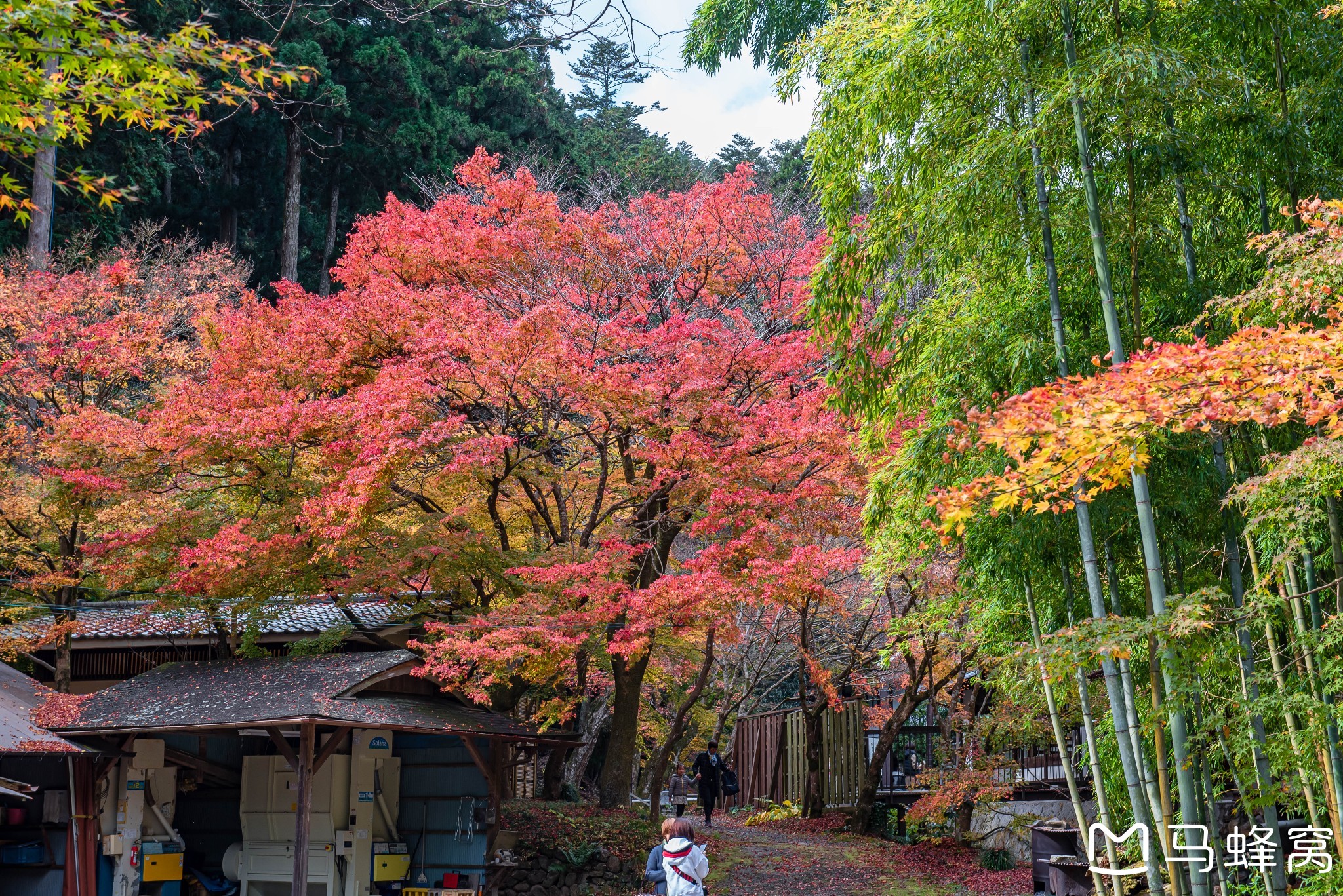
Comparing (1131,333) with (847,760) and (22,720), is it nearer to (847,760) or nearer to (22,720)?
(22,720)

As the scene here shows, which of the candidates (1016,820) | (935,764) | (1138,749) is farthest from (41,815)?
(935,764)

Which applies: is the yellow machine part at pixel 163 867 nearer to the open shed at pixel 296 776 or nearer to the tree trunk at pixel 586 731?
the open shed at pixel 296 776

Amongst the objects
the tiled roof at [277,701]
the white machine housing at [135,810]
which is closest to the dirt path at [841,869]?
the tiled roof at [277,701]

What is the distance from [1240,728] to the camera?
5.53 metres

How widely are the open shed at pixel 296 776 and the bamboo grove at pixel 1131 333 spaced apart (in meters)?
6.01

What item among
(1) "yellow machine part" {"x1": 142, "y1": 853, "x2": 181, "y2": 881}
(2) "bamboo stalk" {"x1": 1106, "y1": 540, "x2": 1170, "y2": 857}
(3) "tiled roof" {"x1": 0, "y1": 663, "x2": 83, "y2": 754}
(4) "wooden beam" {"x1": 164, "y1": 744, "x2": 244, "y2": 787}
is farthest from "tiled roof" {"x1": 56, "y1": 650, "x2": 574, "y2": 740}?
(2) "bamboo stalk" {"x1": 1106, "y1": 540, "x2": 1170, "y2": 857}

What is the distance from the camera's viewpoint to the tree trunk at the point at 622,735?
12828 millimetres

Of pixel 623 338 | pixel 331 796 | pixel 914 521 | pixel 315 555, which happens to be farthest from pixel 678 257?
pixel 331 796

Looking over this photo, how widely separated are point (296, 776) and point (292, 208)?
1429 cm

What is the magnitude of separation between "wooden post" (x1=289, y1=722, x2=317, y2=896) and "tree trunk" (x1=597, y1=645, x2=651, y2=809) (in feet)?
12.5

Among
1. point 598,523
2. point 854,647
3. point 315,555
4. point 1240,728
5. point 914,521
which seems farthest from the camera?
point 854,647

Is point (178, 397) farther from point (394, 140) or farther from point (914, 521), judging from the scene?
point (394, 140)

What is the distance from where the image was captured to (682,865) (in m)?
6.16

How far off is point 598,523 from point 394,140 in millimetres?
12356
